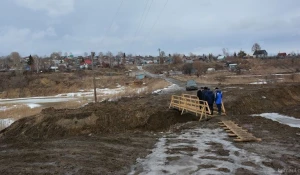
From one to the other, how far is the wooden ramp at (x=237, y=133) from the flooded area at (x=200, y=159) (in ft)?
1.51

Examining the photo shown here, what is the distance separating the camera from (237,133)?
1324 cm

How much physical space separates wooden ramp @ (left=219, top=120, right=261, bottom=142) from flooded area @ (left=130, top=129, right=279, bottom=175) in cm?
46

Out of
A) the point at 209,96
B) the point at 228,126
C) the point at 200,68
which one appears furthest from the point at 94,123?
the point at 200,68

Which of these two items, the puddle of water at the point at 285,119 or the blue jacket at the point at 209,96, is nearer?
the puddle of water at the point at 285,119

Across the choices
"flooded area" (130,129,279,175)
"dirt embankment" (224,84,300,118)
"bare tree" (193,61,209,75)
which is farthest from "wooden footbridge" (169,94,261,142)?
"bare tree" (193,61,209,75)

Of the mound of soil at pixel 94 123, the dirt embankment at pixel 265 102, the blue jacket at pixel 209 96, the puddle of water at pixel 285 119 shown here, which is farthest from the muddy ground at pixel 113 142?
the blue jacket at pixel 209 96

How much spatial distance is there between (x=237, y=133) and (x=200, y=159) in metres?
4.08

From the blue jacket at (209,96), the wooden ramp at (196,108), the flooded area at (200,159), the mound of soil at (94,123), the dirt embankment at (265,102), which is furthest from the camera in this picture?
the dirt embankment at (265,102)

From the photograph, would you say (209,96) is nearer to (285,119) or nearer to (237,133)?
(285,119)

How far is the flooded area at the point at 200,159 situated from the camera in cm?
863

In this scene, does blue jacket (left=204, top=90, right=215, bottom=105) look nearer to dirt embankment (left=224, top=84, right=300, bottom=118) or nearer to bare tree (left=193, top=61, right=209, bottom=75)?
dirt embankment (left=224, top=84, right=300, bottom=118)

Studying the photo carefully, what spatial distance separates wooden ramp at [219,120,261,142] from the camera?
1209 centimetres

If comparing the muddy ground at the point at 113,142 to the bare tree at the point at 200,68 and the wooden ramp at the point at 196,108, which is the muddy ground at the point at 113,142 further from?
the bare tree at the point at 200,68

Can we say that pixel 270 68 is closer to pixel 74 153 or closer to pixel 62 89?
pixel 62 89
